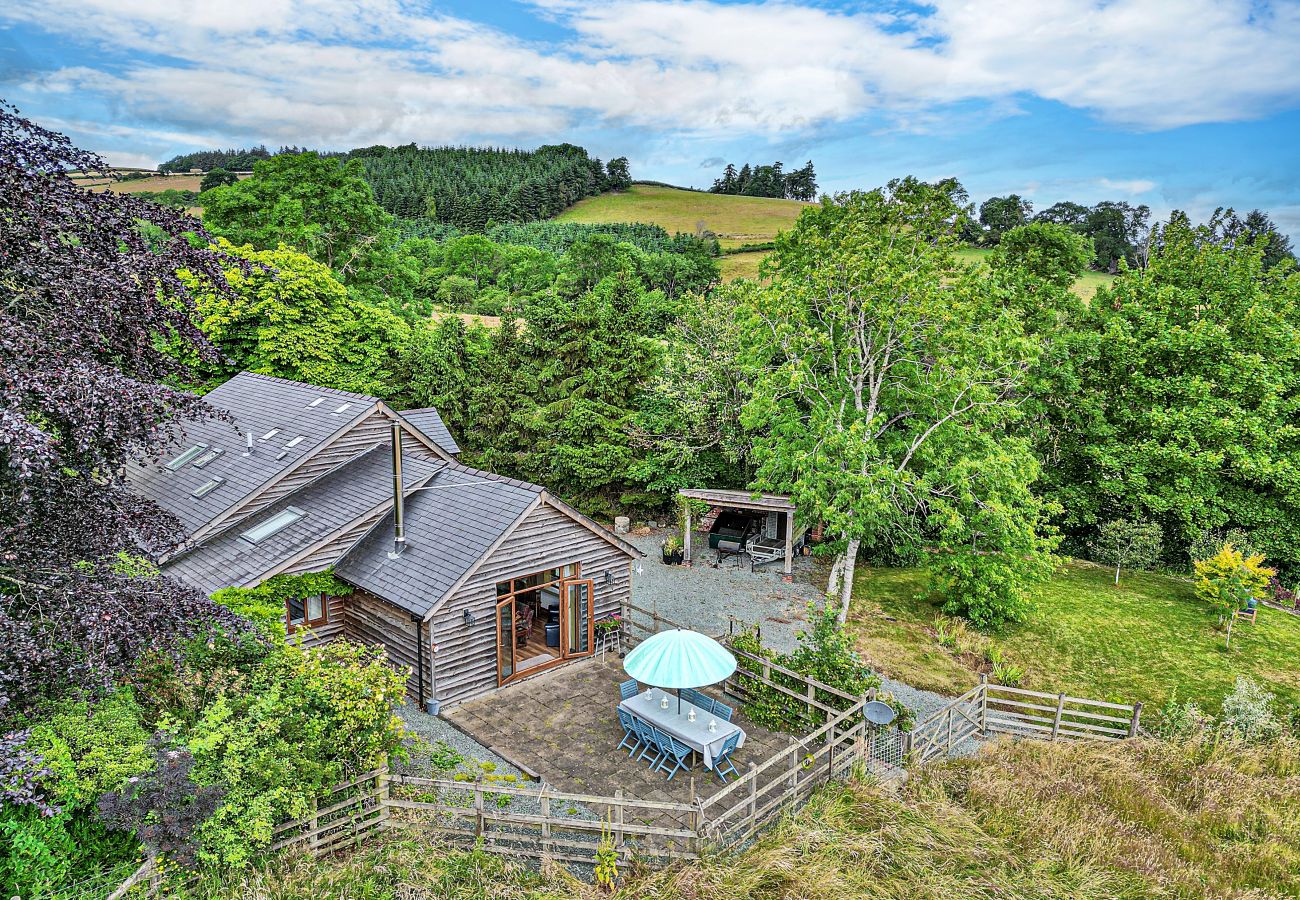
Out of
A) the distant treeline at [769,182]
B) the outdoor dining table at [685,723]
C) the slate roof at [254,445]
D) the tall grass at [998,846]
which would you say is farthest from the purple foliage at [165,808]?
the distant treeline at [769,182]

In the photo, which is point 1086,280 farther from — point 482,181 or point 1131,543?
point 482,181

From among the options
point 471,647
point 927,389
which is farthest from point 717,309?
point 471,647

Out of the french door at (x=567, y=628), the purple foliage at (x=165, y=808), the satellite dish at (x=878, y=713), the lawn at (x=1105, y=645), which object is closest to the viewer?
the purple foliage at (x=165, y=808)

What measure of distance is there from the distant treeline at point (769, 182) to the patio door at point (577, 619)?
90.9 m

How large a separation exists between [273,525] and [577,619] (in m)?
6.74

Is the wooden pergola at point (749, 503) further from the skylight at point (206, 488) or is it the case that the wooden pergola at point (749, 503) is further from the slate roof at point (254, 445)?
the skylight at point (206, 488)

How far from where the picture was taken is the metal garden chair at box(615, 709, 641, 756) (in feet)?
39.6

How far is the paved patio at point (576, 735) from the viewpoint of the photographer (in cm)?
1131

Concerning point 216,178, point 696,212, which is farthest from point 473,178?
point 216,178

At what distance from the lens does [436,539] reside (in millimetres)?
14414

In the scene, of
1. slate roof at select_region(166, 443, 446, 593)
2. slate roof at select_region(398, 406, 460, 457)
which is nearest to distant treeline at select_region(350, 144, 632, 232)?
slate roof at select_region(398, 406, 460, 457)

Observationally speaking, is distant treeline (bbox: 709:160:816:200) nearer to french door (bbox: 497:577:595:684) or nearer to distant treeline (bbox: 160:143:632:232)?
distant treeline (bbox: 160:143:632:232)

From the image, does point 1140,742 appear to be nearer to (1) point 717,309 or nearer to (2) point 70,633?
(2) point 70,633

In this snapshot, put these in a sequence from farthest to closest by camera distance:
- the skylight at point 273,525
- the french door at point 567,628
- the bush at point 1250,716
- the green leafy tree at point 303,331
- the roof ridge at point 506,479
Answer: the green leafy tree at point 303,331 < the skylight at point 273,525 < the roof ridge at point 506,479 < the french door at point 567,628 < the bush at point 1250,716
